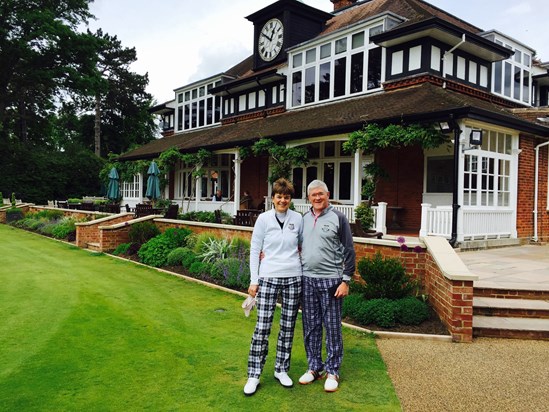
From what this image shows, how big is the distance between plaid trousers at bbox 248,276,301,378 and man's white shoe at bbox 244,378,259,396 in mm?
37

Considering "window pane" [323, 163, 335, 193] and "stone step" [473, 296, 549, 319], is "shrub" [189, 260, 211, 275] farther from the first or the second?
"window pane" [323, 163, 335, 193]

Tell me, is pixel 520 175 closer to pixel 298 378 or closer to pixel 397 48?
pixel 397 48

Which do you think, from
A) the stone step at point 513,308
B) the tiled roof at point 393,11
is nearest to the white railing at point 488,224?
the stone step at point 513,308

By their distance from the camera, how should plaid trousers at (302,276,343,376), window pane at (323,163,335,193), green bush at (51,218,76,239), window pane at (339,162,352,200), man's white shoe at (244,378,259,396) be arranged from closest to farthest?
man's white shoe at (244,378,259,396)
plaid trousers at (302,276,343,376)
window pane at (339,162,352,200)
green bush at (51,218,76,239)
window pane at (323,163,335,193)

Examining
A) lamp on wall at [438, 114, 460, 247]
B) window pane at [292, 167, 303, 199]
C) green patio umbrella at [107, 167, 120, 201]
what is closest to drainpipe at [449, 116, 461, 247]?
lamp on wall at [438, 114, 460, 247]

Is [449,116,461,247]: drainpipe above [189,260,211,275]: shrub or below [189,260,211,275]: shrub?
above

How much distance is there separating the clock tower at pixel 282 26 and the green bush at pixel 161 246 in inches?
418

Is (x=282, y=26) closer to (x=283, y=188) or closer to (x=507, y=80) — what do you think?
(x=507, y=80)

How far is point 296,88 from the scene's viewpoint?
697 inches

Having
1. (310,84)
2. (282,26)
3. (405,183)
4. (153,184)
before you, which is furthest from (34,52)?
(405,183)

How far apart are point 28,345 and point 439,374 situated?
4.13m

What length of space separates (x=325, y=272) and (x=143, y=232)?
9.30m

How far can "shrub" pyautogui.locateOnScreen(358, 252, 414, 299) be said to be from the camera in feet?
19.9

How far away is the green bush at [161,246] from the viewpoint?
413 inches
